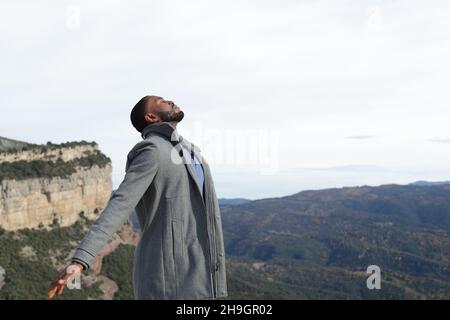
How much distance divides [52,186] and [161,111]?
5941 centimetres

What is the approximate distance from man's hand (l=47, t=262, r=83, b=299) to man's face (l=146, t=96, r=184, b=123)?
5.11 feet

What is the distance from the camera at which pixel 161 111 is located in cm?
534

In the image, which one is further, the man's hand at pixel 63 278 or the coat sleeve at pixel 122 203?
the coat sleeve at pixel 122 203

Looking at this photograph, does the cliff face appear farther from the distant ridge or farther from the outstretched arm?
the outstretched arm

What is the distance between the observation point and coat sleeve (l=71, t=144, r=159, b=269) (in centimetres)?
446

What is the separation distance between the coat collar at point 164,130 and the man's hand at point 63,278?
1405 millimetres

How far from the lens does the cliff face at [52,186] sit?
2255 inches

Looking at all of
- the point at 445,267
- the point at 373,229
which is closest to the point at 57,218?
the point at 445,267

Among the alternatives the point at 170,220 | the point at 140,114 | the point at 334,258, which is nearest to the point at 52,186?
the point at 140,114

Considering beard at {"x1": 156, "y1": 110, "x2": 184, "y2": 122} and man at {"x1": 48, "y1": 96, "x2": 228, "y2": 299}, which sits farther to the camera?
beard at {"x1": 156, "y1": 110, "x2": 184, "y2": 122}

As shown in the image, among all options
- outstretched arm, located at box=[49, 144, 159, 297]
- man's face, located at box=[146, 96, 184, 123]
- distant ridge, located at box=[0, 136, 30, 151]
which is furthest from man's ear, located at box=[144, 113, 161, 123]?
distant ridge, located at box=[0, 136, 30, 151]

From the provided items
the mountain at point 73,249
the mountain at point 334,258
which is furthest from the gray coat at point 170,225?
the mountain at point 334,258

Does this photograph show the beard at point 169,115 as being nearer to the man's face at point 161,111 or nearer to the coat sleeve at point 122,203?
the man's face at point 161,111

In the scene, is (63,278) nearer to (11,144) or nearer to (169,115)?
(169,115)
